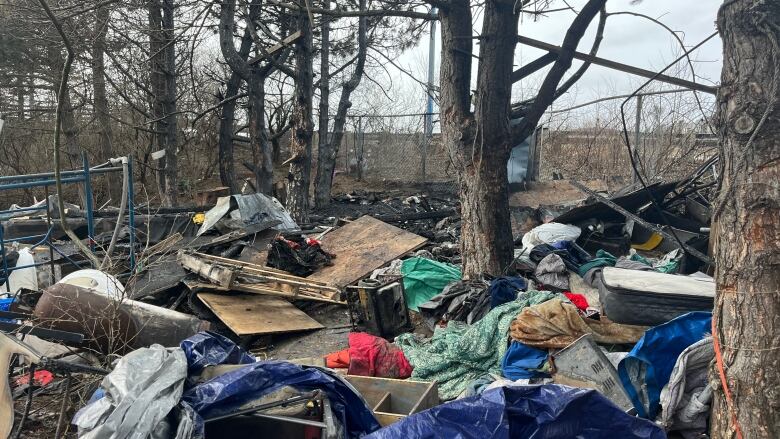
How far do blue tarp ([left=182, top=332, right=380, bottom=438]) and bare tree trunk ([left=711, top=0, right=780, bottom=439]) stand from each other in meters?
1.75

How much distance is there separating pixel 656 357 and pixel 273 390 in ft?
8.13

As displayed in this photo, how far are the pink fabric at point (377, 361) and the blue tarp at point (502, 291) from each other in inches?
40.5

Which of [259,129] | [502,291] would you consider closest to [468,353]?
[502,291]

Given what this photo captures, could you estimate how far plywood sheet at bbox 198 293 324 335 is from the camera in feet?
19.0

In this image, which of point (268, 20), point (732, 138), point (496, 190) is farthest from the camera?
point (268, 20)

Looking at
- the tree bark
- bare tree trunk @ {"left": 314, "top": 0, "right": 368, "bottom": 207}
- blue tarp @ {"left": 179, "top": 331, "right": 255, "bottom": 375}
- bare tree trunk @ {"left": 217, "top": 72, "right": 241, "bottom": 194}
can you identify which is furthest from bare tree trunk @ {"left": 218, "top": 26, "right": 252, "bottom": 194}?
blue tarp @ {"left": 179, "top": 331, "right": 255, "bottom": 375}

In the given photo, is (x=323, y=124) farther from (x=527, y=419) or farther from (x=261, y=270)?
(x=527, y=419)

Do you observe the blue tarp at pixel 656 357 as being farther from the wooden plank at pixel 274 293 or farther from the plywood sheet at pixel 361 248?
the plywood sheet at pixel 361 248

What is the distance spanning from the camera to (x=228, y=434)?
2730 mm

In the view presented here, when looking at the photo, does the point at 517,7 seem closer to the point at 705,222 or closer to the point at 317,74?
the point at 705,222

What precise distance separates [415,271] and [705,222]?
410cm

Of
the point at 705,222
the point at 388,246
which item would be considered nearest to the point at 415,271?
the point at 388,246

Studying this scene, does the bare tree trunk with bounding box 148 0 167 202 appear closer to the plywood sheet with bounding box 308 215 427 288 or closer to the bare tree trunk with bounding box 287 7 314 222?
the bare tree trunk with bounding box 287 7 314 222

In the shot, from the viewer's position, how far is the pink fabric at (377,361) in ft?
15.1
